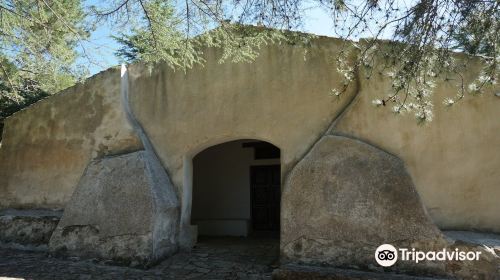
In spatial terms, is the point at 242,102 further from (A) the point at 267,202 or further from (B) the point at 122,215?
(A) the point at 267,202

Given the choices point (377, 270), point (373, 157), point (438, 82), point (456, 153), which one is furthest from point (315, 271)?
point (438, 82)

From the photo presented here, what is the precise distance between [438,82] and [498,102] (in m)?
0.84

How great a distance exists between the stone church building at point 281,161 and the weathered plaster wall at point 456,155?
14 mm

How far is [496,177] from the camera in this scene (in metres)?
5.43

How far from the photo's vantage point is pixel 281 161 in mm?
6285

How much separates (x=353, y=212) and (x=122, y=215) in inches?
140

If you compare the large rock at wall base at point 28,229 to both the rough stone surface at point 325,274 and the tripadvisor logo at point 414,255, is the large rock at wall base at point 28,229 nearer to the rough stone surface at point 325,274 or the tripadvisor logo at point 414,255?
the rough stone surface at point 325,274

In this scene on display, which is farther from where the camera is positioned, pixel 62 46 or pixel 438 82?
pixel 62 46

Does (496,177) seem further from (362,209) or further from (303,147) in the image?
(303,147)

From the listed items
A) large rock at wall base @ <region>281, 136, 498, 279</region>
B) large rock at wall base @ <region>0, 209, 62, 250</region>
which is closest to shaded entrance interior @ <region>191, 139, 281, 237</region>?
large rock at wall base @ <region>0, 209, 62, 250</region>

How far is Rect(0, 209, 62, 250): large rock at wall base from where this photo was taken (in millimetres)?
7113

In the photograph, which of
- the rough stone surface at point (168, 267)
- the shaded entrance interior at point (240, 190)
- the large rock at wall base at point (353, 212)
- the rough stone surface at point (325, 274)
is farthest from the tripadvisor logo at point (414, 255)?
the shaded entrance interior at point (240, 190)

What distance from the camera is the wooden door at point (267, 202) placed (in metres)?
9.91

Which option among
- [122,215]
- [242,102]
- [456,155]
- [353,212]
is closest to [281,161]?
[242,102]
